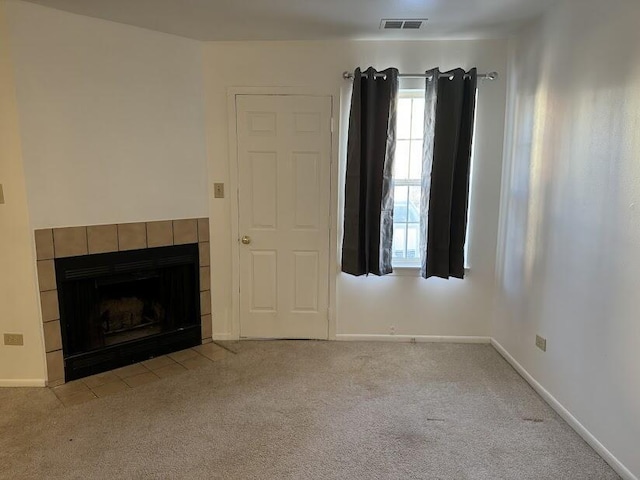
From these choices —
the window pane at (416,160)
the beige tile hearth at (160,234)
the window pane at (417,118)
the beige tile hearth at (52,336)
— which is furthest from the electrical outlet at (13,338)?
the window pane at (417,118)

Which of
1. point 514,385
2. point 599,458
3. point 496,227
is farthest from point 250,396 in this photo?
point 496,227

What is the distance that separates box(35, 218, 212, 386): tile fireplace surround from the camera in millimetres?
2902

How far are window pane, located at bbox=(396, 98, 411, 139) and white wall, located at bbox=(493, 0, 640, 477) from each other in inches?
31.2

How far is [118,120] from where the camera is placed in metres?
3.14

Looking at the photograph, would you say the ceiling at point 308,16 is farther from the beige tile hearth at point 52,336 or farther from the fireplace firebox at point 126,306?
the beige tile hearth at point 52,336

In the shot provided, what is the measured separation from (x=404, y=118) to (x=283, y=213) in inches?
49.4

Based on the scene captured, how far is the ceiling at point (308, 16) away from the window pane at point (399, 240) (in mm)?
1496

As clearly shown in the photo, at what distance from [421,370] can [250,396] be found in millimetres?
1261

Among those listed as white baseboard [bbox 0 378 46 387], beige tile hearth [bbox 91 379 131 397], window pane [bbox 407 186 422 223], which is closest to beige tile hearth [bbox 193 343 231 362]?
beige tile hearth [bbox 91 379 131 397]

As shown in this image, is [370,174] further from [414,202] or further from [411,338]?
[411,338]

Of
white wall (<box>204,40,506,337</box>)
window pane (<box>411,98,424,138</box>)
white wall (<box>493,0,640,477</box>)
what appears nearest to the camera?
white wall (<box>493,0,640,477</box>)

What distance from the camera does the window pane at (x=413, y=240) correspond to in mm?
3695

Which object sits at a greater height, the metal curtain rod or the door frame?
the metal curtain rod

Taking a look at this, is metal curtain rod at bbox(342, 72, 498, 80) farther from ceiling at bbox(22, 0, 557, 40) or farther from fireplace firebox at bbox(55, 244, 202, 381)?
fireplace firebox at bbox(55, 244, 202, 381)
